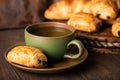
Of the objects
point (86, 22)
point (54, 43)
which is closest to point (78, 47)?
point (54, 43)

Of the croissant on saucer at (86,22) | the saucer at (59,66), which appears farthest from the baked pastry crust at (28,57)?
the croissant on saucer at (86,22)

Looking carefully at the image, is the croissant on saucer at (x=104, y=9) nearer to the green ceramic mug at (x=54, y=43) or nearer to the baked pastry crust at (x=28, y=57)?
the green ceramic mug at (x=54, y=43)

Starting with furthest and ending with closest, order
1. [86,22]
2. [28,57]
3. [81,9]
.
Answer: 1. [81,9]
2. [86,22]
3. [28,57]

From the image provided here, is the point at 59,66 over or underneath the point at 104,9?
underneath

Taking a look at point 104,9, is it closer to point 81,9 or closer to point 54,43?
point 81,9

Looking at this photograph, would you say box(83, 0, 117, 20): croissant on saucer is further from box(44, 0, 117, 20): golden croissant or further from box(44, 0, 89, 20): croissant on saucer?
box(44, 0, 89, 20): croissant on saucer

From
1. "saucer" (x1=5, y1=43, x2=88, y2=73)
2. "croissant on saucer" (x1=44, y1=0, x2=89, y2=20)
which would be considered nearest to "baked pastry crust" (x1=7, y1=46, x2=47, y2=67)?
"saucer" (x1=5, y1=43, x2=88, y2=73)

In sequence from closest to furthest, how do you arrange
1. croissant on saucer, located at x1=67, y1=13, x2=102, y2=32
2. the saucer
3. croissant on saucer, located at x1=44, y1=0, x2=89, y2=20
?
the saucer < croissant on saucer, located at x1=67, y1=13, x2=102, y2=32 < croissant on saucer, located at x1=44, y1=0, x2=89, y2=20
